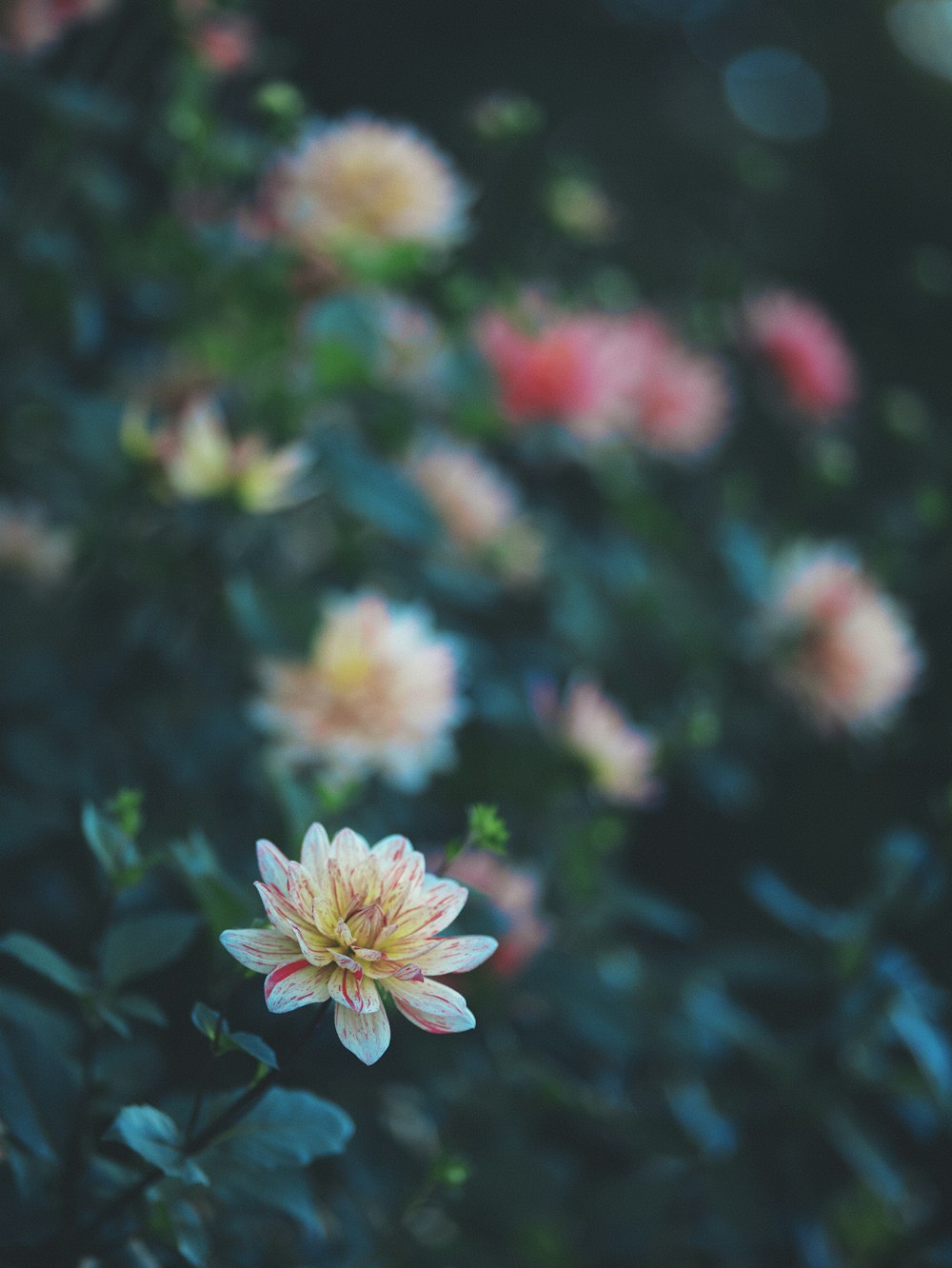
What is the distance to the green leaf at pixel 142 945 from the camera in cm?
41

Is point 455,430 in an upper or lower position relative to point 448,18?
lower

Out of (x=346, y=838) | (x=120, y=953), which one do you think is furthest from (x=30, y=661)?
(x=346, y=838)

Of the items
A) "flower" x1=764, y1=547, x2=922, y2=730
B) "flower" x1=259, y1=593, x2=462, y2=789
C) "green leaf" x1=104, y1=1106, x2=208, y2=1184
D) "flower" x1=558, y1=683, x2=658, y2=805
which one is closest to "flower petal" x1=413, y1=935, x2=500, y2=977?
"green leaf" x1=104, y1=1106, x2=208, y2=1184

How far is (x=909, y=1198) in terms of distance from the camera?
891 millimetres

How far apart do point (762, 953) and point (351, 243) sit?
0.63 metres

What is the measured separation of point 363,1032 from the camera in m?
0.29

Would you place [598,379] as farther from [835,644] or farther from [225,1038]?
[225,1038]

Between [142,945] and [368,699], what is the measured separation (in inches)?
9.5

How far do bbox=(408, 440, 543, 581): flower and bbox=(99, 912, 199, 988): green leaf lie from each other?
51 cm

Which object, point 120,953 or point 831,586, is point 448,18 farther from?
point 120,953

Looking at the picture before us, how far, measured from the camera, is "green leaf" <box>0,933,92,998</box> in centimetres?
37

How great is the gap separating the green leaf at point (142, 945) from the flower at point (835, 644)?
67cm

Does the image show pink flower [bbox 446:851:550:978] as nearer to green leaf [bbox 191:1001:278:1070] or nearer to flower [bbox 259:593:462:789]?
flower [bbox 259:593:462:789]

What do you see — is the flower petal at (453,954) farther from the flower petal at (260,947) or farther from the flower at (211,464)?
the flower at (211,464)
